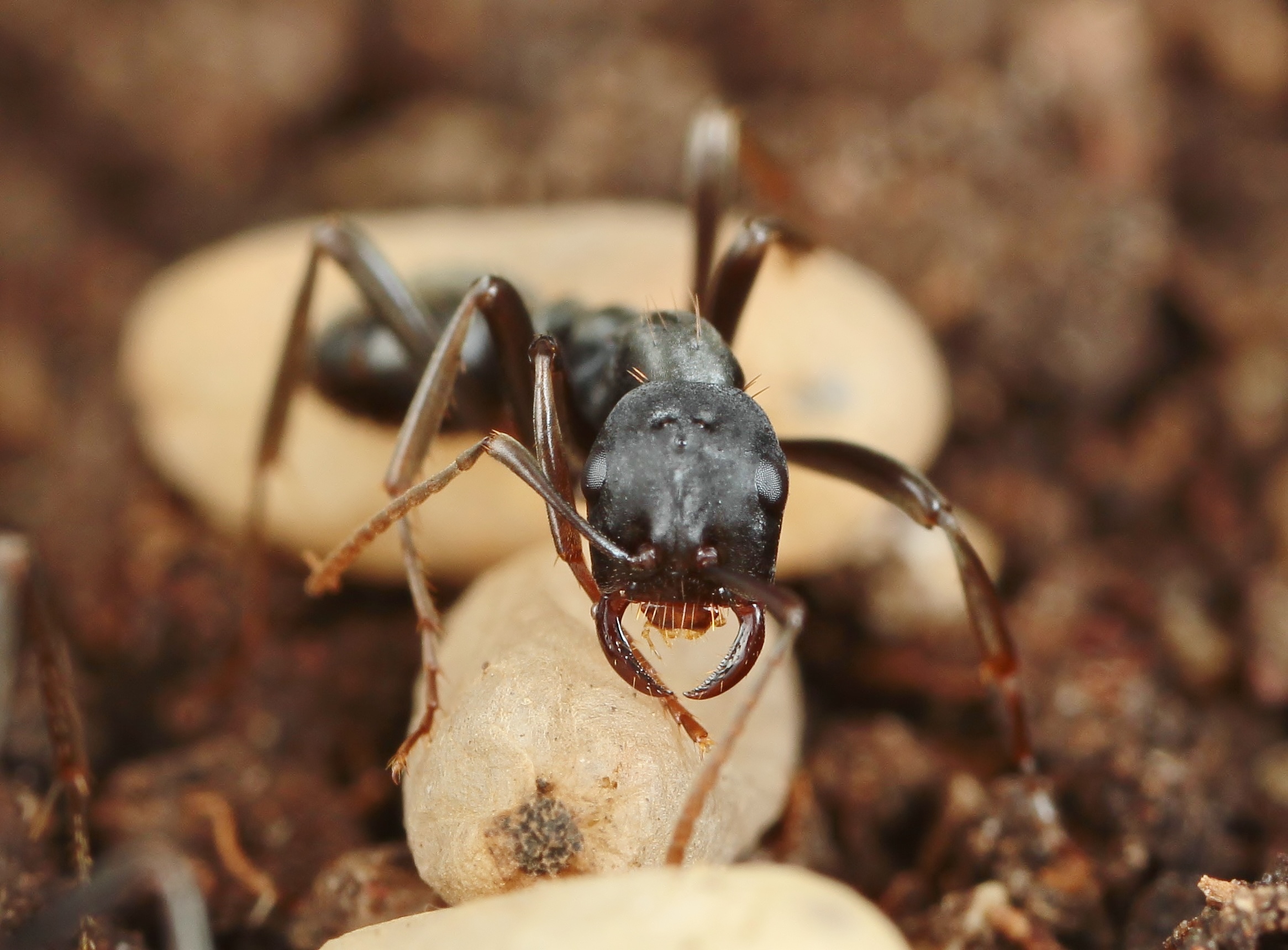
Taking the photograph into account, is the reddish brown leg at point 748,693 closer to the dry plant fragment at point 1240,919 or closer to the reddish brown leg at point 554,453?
the reddish brown leg at point 554,453

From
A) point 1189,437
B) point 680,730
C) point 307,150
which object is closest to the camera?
point 680,730

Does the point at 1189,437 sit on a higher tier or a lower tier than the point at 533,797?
higher

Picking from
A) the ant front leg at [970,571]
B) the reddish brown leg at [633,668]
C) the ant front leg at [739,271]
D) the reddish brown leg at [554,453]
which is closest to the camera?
the reddish brown leg at [633,668]

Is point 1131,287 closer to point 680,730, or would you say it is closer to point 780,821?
point 780,821

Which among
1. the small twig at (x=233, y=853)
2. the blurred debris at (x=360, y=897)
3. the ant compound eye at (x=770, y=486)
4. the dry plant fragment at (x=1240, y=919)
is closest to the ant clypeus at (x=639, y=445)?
the ant compound eye at (x=770, y=486)

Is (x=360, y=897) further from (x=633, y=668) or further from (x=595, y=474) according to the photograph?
(x=595, y=474)

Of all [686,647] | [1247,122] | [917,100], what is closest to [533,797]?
[686,647]

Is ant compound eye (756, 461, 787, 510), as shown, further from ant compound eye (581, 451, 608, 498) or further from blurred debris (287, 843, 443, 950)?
blurred debris (287, 843, 443, 950)

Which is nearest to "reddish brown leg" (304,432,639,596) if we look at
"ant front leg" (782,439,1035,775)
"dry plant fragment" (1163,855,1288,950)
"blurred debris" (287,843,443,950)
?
"blurred debris" (287,843,443,950)
